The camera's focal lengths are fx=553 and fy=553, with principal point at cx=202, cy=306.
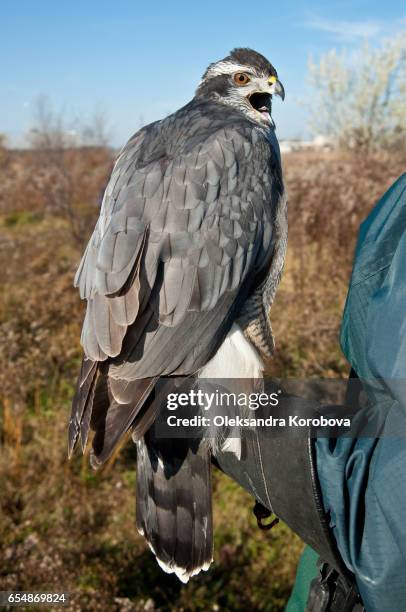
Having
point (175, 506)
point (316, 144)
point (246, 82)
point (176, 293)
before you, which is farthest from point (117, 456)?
point (316, 144)

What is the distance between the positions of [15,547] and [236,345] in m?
2.09

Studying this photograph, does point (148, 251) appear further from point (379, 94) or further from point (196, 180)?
point (379, 94)

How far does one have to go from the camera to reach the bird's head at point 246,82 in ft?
9.17

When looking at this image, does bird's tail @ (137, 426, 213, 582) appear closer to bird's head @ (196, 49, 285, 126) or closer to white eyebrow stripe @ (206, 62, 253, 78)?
bird's head @ (196, 49, 285, 126)

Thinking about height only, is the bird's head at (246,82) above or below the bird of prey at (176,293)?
above

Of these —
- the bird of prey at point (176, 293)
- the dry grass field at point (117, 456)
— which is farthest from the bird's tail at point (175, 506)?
the dry grass field at point (117, 456)

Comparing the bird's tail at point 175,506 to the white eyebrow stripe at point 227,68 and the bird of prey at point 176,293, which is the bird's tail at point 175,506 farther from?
the white eyebrow stripe at point 227,68

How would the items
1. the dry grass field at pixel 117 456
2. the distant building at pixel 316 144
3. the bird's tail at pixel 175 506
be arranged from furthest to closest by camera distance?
the distant building at pixel 316 144 → the dry grass field at pixel 117 456 → the bird's tail at pixel 175 506

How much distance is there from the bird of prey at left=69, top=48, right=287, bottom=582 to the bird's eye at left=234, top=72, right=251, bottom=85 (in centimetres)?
56

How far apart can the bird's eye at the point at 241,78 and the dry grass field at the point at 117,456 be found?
8.55ft

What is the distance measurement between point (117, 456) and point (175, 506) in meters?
2.42

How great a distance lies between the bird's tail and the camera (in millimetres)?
2027

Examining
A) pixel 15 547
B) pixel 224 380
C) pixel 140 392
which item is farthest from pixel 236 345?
pixel 15 547

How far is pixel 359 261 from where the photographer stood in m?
1.67
